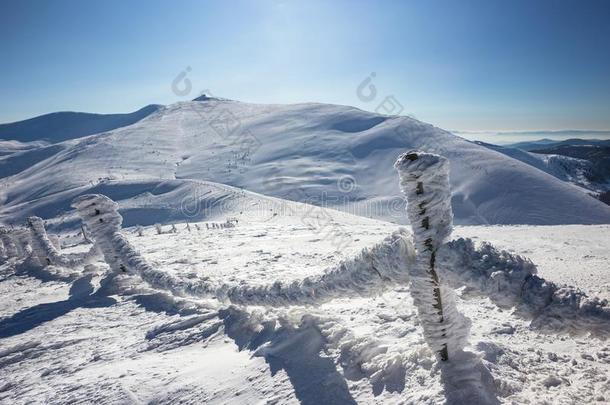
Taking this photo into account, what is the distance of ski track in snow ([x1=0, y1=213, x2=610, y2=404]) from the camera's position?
10.4 ft

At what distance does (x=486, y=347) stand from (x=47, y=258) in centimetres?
1218

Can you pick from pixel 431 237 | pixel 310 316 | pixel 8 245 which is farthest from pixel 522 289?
pixel 8 245

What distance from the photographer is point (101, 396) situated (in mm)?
3822

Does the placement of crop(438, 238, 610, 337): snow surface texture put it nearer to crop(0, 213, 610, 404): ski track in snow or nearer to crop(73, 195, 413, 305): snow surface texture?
crop(73, 195, 413, 305): snow surface texture

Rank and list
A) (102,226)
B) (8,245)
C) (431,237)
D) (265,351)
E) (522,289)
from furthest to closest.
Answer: (8,245), (102,226), (265,351), (431,237), (522,289)

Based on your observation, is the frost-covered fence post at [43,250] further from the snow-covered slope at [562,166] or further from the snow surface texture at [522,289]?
the snow-covered slope at [562,166]

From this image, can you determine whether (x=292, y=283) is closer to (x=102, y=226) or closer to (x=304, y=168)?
(x=102, y=226)

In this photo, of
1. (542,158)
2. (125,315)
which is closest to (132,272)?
(125,315)

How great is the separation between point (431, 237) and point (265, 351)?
8.27 feet

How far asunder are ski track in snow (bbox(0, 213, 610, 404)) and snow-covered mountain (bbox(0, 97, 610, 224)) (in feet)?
88.1

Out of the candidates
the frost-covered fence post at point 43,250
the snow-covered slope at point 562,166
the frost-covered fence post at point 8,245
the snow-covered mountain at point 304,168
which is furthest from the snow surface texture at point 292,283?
the snow-covered slope at point 562,166

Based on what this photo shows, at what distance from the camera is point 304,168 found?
172 feet

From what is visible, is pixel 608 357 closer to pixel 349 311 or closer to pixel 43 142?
pixel 349 311

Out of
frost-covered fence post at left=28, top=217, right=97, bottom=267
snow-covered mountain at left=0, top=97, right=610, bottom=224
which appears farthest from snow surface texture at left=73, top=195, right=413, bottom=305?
snow-covered mountain at left=0, top=97, right=610, bottom=224
